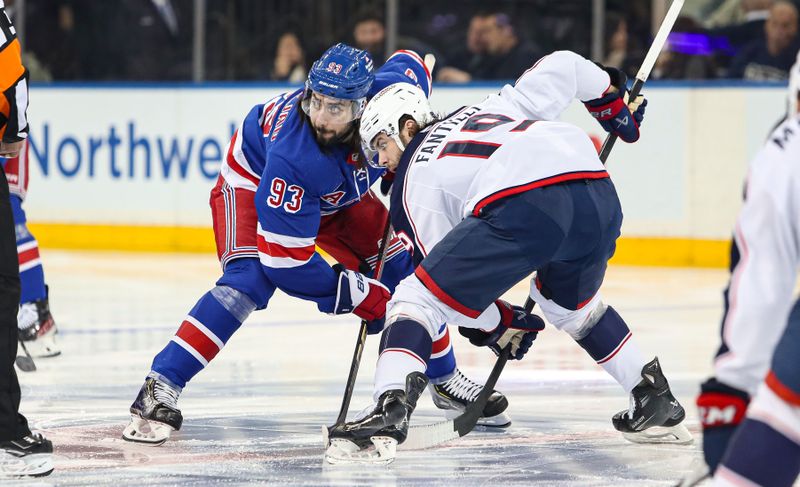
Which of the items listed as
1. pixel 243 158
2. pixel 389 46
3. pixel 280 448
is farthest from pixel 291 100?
pixel 389 46

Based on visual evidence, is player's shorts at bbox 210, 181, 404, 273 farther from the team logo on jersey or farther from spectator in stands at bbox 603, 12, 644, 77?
spectator in stands at bbox 603, 12, 644, 77

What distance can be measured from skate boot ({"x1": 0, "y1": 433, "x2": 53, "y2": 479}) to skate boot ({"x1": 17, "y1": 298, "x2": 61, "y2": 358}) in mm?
1761

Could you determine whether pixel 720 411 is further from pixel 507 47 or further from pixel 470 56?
pixel 470 56

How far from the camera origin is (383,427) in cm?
287

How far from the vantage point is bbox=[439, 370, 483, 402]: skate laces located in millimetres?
3707

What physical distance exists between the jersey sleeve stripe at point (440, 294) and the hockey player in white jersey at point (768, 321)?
3.32ft

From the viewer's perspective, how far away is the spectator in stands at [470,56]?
7.77m

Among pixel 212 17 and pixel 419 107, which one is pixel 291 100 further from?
pixel 212 17

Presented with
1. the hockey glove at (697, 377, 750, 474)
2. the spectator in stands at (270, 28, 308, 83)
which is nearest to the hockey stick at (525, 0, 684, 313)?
the hockey glove at (697, 377, 750, 474)

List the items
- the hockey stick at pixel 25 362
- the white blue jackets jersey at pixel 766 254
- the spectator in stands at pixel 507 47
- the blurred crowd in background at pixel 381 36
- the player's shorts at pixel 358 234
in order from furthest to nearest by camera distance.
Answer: the spectator in stands at pixel 507 47 < the blurred crowd in background at pixel 381 36 < the hockey stick at pixel 25 362 < the player's shorts at pixel 358 234 < the white blue jackets jersey at pixel 766 254

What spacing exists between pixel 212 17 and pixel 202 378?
4.42m

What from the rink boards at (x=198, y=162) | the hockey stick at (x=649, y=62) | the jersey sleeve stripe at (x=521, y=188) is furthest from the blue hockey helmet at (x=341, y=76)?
the rink boards at (x=198, y=162)

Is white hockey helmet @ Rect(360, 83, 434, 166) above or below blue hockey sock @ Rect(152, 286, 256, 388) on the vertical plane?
above

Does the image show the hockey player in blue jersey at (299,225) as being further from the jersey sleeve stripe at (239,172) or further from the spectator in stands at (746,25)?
the spectator in stands at (746,25)
